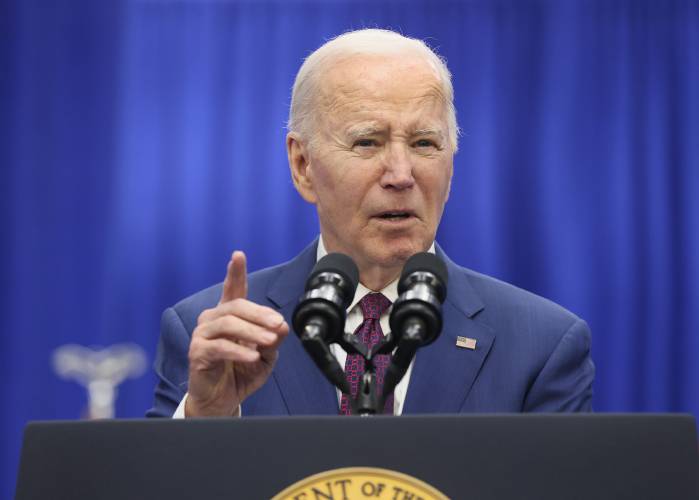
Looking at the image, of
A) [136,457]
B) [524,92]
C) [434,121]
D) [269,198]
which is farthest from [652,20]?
[136,457]

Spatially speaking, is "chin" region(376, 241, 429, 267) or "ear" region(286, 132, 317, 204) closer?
"chin" region(376, 241, 429, 267)

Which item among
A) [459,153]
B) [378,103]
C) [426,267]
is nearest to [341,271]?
[426,267]

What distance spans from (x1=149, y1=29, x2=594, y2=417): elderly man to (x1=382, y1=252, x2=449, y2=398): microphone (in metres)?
0.55

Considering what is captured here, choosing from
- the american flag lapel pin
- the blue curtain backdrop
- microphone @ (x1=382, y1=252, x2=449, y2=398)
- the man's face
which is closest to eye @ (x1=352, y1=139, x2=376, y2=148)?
the man's face

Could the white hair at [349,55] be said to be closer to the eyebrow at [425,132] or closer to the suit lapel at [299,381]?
the eyebrow at [425,132]

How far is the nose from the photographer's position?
70.3 inches

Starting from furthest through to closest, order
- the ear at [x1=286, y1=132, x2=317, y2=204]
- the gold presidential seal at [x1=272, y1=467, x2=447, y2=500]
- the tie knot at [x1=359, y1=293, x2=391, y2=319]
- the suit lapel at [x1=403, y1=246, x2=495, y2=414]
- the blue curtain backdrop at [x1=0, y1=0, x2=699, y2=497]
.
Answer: the blue curtain backdrop at [x1=0, y1=0, x2=699, y2=497]
the ear at [x1=286, y1=132, x2=317, y2=204]
the tie knot at [x1=359, y1=293, x2=391, y2=319]
the suit lapel at [x1=403, y1=246, x2=495, y2=414]
the gold presidential seal at [x1=272, y1=467, x2=447, y2=500]

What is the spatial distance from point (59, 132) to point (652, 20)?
2827 millimetres

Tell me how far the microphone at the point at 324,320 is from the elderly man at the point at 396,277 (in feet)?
1.71

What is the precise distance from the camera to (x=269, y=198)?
4598 mm

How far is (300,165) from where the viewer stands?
206 centimetres

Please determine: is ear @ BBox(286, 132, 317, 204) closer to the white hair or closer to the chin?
the white hair

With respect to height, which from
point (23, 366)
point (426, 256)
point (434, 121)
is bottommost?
point (23, 366)

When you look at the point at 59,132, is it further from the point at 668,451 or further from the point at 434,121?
the point at 668,451
